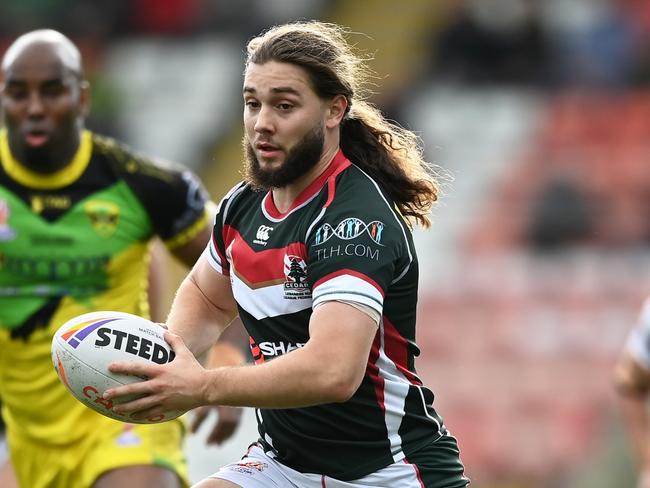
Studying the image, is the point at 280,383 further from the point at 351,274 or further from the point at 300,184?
the point at 300,184

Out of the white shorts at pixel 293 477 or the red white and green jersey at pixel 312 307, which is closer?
the red white and green jersey at pixel 312 307

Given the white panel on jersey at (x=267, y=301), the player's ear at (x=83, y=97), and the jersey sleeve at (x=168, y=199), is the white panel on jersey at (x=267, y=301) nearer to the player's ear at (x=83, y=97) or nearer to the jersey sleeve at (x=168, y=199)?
the jersey sleeve at (x=168, y=199)

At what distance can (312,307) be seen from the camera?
4.61 meters

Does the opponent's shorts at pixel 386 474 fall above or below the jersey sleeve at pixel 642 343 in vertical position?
below

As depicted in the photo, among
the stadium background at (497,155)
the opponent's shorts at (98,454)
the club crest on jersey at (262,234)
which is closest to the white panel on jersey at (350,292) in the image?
the club crest on jersey at (262,234)

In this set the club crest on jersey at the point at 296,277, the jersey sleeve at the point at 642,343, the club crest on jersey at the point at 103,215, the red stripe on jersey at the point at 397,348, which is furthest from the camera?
the jersey sleeve at the point at 642,343

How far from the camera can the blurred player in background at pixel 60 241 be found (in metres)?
6.45

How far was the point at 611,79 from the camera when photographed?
1608cm

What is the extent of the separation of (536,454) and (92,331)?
874 centimetres

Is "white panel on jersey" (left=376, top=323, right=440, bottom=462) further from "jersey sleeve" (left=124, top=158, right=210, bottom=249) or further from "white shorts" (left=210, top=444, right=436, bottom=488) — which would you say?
"jersey sleeve" (left=124, top=158, right=210, bottom=249)

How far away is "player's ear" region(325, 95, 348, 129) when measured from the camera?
482 centimetres

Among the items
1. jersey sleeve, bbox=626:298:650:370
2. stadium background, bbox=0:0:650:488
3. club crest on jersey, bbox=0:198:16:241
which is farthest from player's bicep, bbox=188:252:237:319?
stadium background, bbox=0:0:650:488

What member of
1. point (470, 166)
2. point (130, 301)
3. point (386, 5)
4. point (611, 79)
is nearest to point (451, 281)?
point (470, 166)

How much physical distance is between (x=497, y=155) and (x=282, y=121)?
11.7 meters
